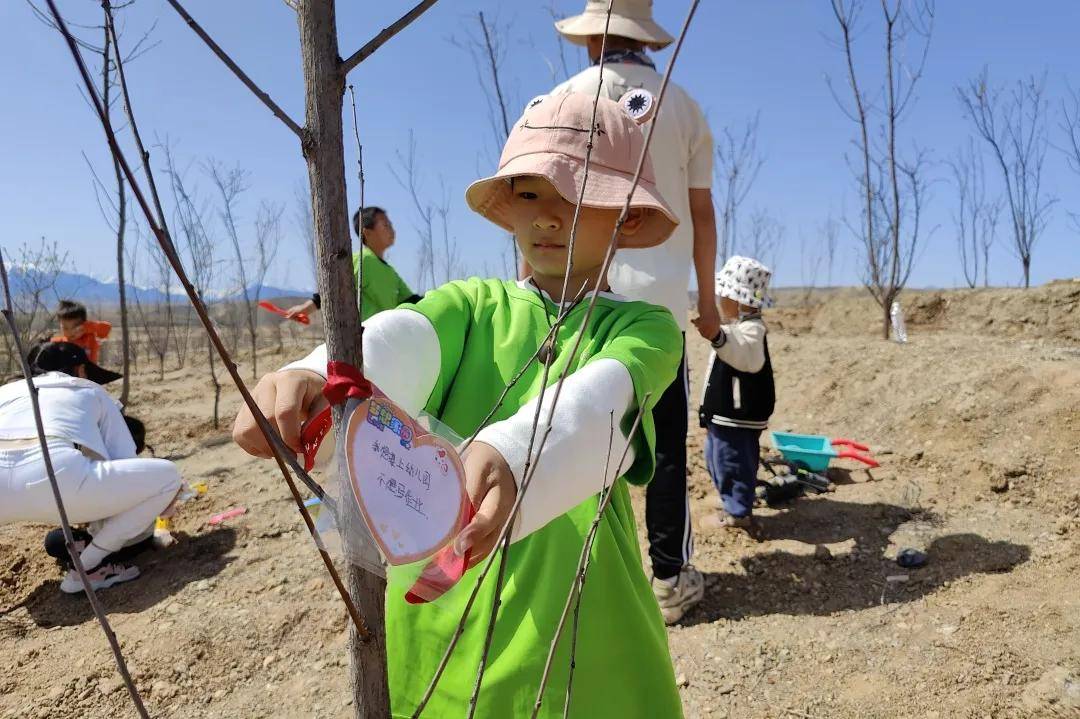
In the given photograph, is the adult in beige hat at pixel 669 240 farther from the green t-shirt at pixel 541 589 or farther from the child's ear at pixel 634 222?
the green t-shirt at pixel 541 589

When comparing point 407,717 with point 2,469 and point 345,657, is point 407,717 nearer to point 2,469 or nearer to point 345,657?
point 345,657

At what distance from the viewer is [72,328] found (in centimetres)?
371

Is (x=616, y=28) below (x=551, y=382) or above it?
above

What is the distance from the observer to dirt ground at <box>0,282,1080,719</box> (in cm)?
179

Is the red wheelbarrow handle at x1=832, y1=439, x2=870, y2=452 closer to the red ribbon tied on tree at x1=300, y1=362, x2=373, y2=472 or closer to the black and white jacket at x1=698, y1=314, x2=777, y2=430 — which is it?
the black and white jacket at x1=698, y1=314, x2=777, y2=430

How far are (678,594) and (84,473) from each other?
2.40 m

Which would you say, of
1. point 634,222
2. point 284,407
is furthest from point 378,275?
point 284,407

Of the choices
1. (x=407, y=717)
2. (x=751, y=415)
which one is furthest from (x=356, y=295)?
(x=751, y=415)

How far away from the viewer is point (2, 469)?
2.47 metres

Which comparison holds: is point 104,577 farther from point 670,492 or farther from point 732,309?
point 732,309

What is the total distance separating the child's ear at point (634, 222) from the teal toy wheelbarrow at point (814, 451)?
277 centimetres

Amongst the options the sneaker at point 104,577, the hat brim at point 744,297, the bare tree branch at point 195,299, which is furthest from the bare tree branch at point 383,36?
the sneaker at point 104,577

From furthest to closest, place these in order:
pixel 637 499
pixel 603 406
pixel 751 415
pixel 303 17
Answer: pixel 637 499 < pixel 751 415 < pixel 603 406 < pixel 303 17

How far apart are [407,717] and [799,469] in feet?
9.86
